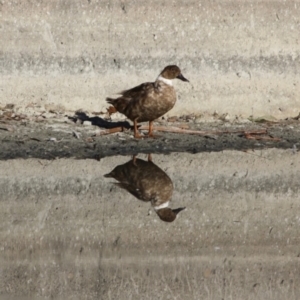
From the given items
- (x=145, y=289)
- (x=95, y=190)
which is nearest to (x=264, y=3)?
(x=95, y=190)

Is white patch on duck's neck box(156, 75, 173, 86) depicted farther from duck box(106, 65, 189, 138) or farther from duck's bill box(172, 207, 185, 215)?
duck's bill box(172, 207, 185, 215)

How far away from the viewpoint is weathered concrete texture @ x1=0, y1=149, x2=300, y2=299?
650 centimetres

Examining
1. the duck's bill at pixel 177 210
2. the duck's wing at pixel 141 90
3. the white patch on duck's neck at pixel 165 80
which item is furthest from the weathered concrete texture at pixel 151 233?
the white patch on duck's neck at pixel 165 80

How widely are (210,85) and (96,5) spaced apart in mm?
1538

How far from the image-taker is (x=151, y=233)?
7.34 metres

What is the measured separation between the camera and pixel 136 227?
7414 mm

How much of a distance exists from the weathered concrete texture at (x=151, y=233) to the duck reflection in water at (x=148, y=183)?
82 millimetres

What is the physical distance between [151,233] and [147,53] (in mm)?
3886

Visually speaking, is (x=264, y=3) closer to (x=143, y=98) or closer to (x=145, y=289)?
(x=143, y=98)

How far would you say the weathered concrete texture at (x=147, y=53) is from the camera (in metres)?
10.8

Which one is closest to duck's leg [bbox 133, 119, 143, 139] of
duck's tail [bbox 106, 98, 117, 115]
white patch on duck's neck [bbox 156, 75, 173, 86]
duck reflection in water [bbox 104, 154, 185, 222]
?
duck's tail [bbox 106, 98, 117, 115]

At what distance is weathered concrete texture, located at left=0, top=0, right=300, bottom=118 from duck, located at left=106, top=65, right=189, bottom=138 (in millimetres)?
826

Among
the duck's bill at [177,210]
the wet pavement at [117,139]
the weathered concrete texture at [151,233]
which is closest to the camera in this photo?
the weathered concrete texture at [151,233]

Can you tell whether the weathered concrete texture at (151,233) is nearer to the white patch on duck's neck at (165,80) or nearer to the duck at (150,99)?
the duck at (150,99)
